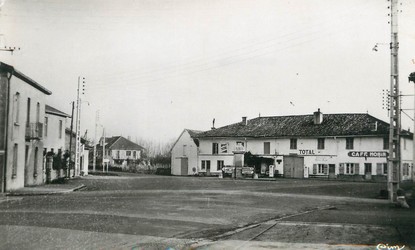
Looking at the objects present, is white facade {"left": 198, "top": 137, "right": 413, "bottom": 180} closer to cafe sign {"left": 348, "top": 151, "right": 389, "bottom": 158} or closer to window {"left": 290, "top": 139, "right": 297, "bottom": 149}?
cafe sign {"left": 348, "top": 151, "right": 389, "bottom": 158}

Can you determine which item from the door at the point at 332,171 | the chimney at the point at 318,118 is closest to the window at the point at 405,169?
the door at the point at 332,171

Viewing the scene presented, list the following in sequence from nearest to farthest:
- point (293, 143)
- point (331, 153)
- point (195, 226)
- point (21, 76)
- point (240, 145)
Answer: point (195, 226), point (21, 76), point (331, 153), point (293, 143), point (240, 145)

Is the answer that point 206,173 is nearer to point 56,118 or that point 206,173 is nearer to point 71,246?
point 56,118

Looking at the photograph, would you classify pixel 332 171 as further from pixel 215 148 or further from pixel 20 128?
pixel 20 128

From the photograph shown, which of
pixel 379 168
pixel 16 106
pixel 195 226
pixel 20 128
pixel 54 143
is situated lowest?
pixel 195 226

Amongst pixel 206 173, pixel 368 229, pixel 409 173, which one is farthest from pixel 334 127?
pixel 368 229

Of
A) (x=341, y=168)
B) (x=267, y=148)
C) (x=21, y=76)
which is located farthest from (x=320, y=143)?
(x=21, y=76)
